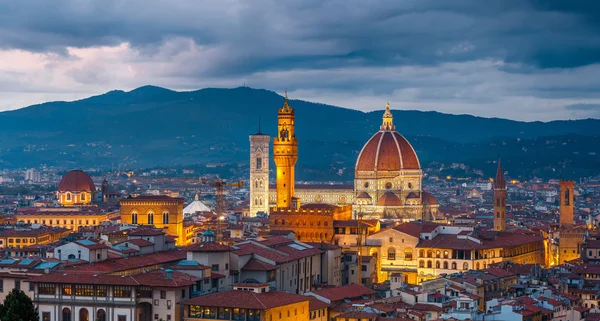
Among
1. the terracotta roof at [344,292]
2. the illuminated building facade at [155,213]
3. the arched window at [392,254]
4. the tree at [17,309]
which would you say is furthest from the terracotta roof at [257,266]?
the illuminated building facade at [155,213]

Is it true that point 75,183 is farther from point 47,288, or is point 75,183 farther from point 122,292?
point 122,292

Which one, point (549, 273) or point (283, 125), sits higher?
point (283, 125)

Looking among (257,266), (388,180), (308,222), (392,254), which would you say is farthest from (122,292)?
(388,180)

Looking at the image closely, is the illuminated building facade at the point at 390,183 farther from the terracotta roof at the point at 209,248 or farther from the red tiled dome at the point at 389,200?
the terracotta roof at the point at 209,248

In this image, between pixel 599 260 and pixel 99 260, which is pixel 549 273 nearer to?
pixel 599 260

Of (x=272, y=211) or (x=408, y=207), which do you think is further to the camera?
(x=408, y=207)

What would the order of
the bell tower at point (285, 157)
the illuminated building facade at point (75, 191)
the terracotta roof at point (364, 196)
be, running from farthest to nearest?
the illuminated building facade at point (75, 191) < the terracotta roof at point (364, 196) < the bell tower at point (285, 157)

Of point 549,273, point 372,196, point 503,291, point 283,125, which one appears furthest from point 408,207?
point 503,291
